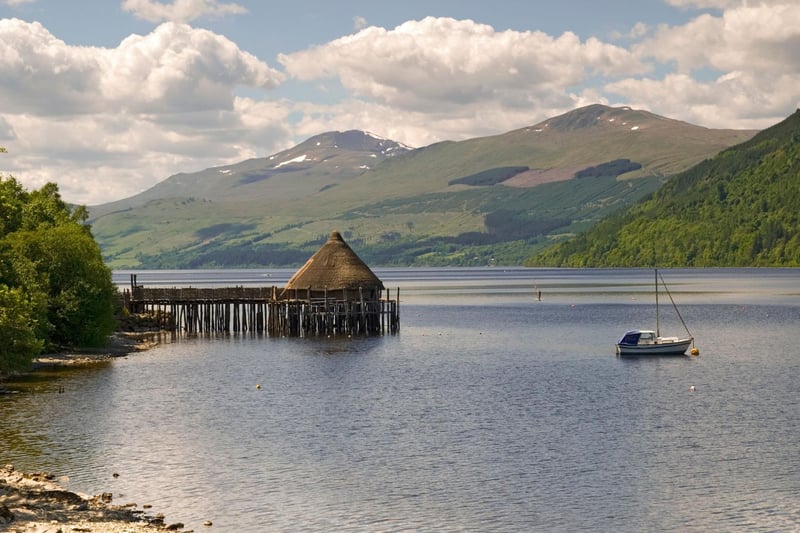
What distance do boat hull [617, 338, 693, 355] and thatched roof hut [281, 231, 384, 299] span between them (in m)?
28.3

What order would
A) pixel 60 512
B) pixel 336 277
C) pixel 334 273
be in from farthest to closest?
1. pixel 334 273
2. pixel 336 277
3. pixel 60 512

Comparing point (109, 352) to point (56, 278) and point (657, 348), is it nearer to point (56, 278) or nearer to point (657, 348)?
point (56, 278)

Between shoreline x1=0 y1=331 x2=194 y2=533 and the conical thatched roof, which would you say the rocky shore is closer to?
shoreline x1=0 y1=331 x2=194 y2=533

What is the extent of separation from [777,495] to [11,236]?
2307 inches

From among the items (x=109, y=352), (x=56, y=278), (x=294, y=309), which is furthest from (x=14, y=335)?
(x=294, y=309)

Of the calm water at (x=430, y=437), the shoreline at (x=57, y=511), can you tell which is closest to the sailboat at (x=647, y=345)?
the calm water at (x=430, y=437)

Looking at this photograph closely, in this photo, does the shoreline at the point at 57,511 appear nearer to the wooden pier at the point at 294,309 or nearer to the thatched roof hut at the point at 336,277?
the thatched roof hut at the point at 336,277

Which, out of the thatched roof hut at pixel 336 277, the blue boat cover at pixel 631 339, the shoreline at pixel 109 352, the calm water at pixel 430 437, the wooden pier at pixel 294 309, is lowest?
the calm water at pixel 430 437

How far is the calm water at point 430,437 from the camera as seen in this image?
30812 millimetres

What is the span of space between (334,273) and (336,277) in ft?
1.58

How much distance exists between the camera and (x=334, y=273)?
96625mm

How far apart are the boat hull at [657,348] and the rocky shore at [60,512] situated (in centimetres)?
5222

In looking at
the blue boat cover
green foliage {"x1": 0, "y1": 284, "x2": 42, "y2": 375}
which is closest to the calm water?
the blue boat cover

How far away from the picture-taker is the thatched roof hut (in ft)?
316
